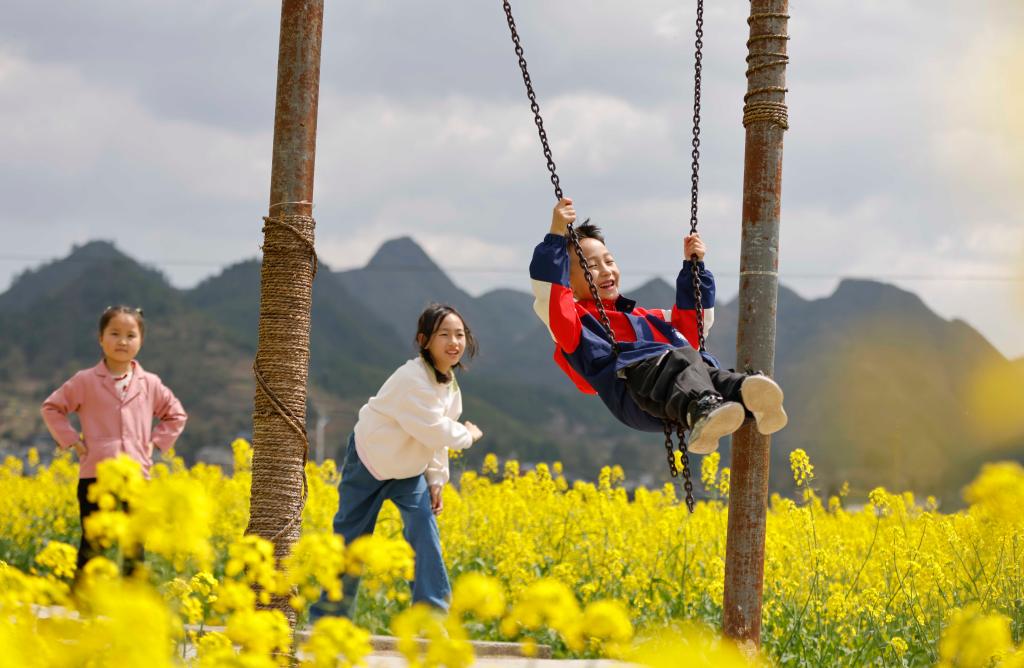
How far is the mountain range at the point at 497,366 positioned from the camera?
178ft

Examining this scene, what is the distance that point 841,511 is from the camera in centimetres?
782

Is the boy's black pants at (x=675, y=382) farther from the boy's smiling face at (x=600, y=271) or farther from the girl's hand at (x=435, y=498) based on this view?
the girl's hand at (x=435, y=498)

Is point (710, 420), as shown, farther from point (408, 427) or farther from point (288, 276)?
point (408, 427)

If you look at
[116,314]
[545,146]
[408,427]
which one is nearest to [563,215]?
[545,146]

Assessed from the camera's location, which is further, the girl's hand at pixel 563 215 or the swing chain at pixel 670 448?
the girl's hand at pixel 563 215

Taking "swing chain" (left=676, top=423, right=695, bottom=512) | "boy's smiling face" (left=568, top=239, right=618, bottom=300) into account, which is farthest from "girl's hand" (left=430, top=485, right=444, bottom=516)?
"swing chain" (left=676, top=423, right=695, bottom=512)

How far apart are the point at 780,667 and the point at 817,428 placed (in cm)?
5230

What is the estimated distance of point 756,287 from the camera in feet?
13.3

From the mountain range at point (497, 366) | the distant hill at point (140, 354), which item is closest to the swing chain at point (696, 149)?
the mountain range at point (497, 366)

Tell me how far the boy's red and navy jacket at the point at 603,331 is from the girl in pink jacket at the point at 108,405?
2574 mm

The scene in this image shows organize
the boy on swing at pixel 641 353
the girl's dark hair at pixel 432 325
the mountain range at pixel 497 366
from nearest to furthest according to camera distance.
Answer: the boy on swing at pixel 641 353, the girl's dark hair at pixel 432 325, the mountain range at pixel 497 366

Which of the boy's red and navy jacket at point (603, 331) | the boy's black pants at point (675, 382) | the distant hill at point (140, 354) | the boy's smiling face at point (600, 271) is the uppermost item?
the distant hill at point (140, 354)

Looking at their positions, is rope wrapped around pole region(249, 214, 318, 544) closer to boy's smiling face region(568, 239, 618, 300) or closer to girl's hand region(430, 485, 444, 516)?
boy's smiling face region(568, 239, 618, 300)

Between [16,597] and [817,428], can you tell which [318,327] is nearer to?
[817,428]
